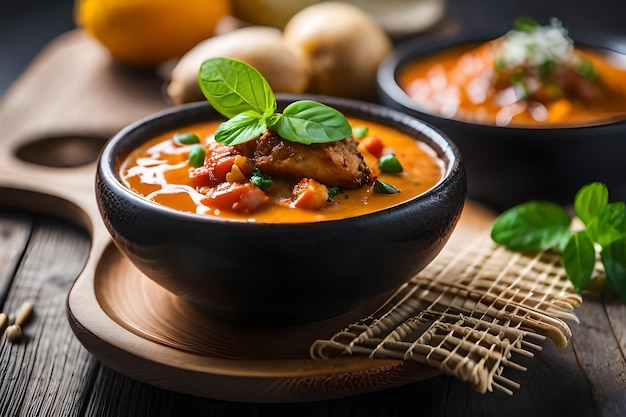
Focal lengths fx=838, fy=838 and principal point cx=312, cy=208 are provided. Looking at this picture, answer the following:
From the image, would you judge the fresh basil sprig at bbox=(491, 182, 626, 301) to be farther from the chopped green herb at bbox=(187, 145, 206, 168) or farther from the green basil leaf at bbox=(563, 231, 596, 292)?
the chopped green herb at bbox=(187, 145, 206, 168)

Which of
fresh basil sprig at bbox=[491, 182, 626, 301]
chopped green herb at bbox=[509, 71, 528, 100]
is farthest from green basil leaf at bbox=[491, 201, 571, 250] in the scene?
chopped green herb at bbox=[509, 71, 528, 100]

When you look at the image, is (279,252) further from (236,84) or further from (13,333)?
(13,333)

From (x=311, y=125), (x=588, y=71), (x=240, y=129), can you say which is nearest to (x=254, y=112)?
(x=240, y=129)

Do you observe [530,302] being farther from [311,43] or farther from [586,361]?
[311,43]

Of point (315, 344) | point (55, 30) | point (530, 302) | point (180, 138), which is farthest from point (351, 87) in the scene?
point (55, 30)

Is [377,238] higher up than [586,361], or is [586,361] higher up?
[377,238]
